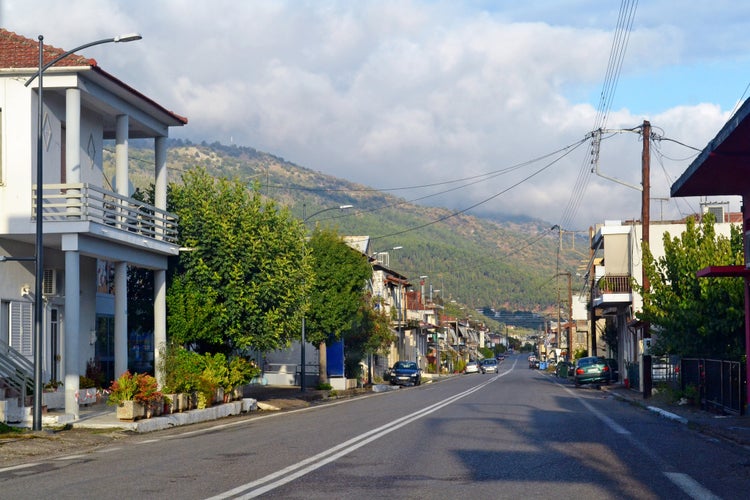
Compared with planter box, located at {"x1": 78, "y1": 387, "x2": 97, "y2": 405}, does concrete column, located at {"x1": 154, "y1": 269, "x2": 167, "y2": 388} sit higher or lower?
higher

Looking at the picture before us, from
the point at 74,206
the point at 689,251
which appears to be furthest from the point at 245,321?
the point at 689,251

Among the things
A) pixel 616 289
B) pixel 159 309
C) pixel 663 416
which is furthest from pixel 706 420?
pixel 616 289

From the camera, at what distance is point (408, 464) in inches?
499

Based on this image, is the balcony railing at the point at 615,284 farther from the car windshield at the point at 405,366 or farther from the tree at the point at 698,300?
the tree at the point at 698,300

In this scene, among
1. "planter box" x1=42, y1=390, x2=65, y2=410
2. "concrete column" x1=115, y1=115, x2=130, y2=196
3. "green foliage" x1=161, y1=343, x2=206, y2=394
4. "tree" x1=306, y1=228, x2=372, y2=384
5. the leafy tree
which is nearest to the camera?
"planter box" x1=42, y1=390, x2=65, y2=410

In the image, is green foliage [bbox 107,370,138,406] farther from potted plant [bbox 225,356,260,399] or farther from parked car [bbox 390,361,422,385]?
parked car [bbox 390,361,422,385]

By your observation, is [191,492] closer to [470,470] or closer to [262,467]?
[262,467]

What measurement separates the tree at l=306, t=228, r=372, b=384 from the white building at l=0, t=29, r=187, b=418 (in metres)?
18.5


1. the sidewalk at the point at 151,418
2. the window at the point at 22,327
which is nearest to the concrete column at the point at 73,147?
the window at the point at 22,327

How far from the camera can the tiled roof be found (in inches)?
912

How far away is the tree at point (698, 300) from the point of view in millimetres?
28609

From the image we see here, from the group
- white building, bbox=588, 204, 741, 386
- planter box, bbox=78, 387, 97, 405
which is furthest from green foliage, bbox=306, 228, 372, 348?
planter box, bbox=78, 387, 97, 405

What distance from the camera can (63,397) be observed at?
25.1m

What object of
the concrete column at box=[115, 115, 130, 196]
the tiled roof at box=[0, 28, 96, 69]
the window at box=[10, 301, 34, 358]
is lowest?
the window at box=[10, 301, 34, 358]
